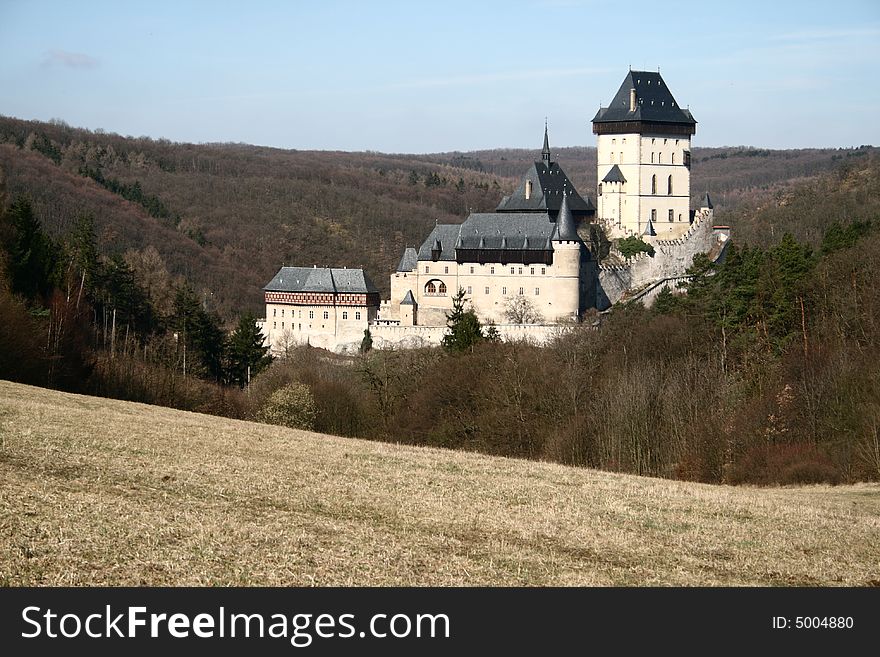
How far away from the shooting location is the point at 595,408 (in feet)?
111

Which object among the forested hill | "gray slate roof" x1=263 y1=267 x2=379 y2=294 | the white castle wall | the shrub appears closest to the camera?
A: the shrub

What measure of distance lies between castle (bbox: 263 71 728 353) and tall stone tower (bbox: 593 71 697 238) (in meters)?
0.05

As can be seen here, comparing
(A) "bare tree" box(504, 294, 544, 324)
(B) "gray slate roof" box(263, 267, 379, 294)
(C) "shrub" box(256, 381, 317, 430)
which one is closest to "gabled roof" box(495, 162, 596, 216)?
(A) "bare tree" box(504, 294, 544, 324)

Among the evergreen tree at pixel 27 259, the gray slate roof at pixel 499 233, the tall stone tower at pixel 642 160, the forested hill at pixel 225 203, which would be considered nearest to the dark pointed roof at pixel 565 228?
the gray slate roof at pixel 499 233

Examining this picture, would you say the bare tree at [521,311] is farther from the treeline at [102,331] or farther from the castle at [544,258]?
the treeline at [102,331]

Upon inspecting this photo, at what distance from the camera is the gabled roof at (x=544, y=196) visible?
66.1m

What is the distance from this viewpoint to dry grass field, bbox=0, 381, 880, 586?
1228cm

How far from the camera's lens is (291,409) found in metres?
37.7

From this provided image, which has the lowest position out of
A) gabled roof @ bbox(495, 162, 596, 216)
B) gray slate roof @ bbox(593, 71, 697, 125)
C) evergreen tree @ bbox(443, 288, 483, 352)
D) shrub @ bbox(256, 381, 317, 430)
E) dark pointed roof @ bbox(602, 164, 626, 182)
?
shrub @ bbox(256, 381, 317, 430)

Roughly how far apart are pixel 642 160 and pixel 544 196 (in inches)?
276

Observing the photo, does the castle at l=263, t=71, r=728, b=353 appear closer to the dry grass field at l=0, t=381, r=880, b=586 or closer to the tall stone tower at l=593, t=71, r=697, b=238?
the tall stone tower at l=593, t=71, r=697, b=238

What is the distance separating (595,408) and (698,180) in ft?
496

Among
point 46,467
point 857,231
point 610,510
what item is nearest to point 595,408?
point 857,231

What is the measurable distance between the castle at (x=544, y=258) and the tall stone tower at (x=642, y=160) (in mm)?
53
